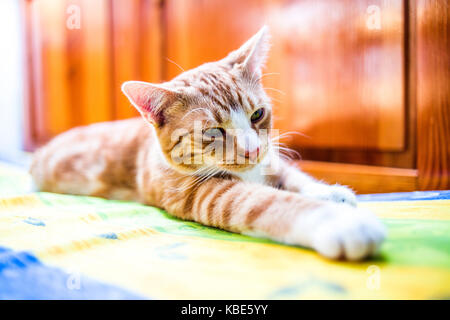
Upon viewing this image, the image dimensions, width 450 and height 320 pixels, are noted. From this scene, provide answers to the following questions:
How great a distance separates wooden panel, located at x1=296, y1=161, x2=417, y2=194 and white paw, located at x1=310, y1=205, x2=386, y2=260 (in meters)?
1.02

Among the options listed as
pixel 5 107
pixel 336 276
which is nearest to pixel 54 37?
pixel 5 107

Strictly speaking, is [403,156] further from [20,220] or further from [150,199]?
[20,220]

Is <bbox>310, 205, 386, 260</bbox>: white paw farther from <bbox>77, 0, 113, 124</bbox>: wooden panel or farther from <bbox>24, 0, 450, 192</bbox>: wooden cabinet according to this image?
<bbox>77, 0, 113, 124</bbox>: wooden panel

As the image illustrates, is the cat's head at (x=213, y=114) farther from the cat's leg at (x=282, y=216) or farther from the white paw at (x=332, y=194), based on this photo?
the white paw at (x=332, y=194)

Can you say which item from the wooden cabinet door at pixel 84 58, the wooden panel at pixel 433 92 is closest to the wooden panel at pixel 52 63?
the wooden cabinet door at pixel 84 58

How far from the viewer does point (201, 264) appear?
663mm

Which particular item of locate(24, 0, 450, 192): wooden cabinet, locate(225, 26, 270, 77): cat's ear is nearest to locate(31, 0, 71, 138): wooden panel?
locate(24, 0, 450, 192): wooden cabinet

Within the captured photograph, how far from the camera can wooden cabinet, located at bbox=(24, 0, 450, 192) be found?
4.65ft

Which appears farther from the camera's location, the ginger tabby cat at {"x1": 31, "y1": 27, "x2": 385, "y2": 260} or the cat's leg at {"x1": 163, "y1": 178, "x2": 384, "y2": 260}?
the ginger tabby cat at {"x1": 31, "y1": 27, "x2": 385, "y2": 260}

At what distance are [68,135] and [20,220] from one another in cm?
97

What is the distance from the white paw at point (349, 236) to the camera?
600 mm

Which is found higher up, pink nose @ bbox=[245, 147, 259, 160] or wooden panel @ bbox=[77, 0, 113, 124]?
wooden panel @ bbox=[77, 0, 113, 124]

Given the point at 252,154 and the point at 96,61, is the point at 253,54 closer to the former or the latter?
the point at 252,154

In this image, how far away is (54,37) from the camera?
10.2 ft
